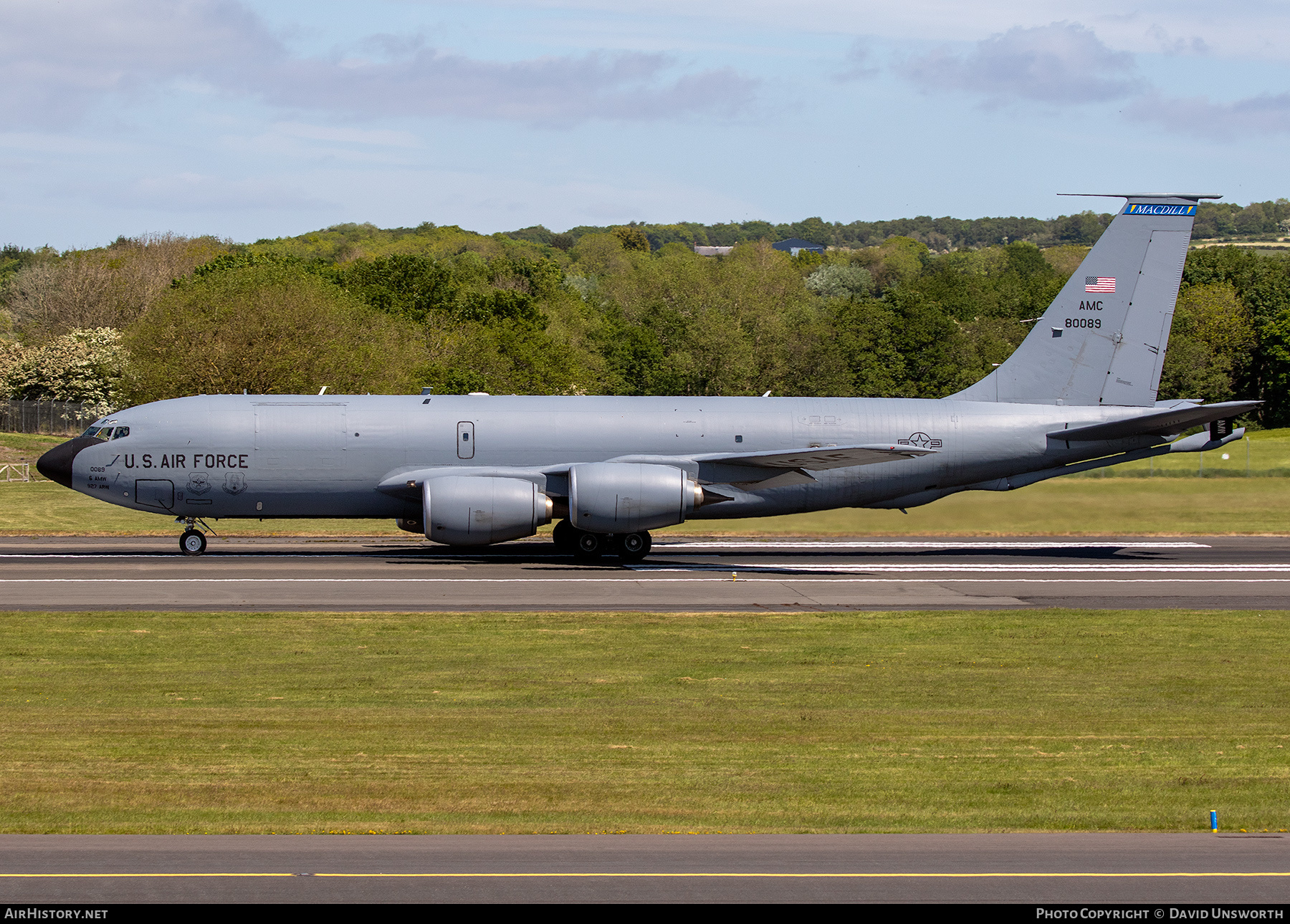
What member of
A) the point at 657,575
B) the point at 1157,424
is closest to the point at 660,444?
the point at 657,575

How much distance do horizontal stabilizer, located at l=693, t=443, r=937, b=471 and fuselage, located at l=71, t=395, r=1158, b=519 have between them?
0.45 metres

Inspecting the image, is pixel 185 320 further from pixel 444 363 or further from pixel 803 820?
pixel 803 820

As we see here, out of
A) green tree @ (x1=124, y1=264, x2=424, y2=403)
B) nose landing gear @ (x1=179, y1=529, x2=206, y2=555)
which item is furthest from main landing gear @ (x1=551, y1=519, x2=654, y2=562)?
green tree @ (x1=124, y1=264, x2=424, y2=403)

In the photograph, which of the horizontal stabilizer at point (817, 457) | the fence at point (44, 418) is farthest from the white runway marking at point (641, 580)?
the fence at point (44, 418)

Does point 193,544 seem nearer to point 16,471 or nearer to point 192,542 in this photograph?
point 192,542

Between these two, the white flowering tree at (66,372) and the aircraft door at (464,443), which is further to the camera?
the white flowering tree at (66,372)

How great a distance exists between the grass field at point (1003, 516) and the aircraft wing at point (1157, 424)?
3.16 metres

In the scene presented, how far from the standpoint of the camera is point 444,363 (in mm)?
80000

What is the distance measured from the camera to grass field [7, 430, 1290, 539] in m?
39.2

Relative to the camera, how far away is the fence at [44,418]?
9388cm

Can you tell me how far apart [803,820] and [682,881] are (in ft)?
8.81

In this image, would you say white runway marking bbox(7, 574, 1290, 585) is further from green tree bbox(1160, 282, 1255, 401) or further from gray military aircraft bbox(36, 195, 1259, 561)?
green tree bbox(1160, 282, 1255, 401)

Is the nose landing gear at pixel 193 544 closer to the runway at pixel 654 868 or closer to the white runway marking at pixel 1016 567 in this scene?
the white runway marking at pixel 1016 567
